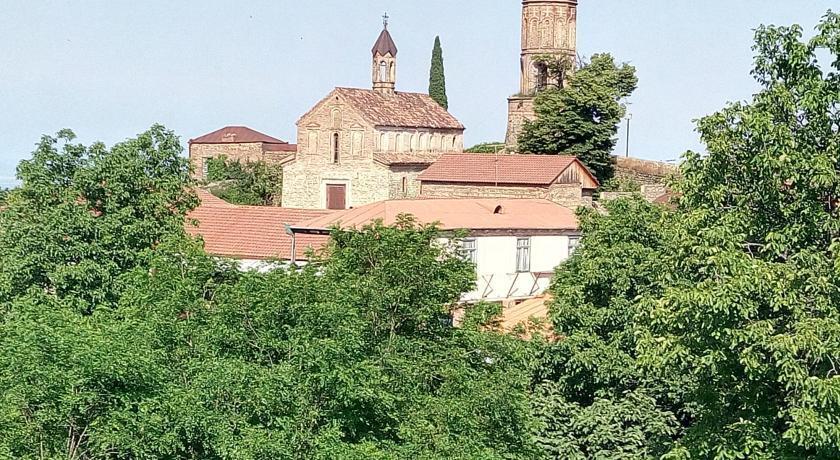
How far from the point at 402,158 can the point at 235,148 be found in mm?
26827

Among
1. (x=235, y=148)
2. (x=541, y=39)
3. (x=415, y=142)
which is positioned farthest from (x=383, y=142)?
(x=235, y=148)

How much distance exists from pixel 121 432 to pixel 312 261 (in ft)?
20.6

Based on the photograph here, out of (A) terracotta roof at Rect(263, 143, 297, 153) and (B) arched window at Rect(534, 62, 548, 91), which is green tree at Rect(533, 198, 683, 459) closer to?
(B) arched window at Rect(534, 62, 548, 91)

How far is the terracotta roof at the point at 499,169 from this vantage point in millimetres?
46594

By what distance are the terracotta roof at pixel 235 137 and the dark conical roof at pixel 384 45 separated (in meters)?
18.5

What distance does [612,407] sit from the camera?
21234 mm

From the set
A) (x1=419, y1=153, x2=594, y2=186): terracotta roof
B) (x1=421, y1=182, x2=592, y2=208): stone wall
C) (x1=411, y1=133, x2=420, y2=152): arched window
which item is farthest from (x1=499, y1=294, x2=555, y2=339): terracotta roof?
(x1=411, y1=133, x2=420, y2=152): arched window

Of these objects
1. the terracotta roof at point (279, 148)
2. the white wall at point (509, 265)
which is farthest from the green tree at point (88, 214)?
the terracotta roof at point (279, 148)

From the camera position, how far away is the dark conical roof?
2547 inches

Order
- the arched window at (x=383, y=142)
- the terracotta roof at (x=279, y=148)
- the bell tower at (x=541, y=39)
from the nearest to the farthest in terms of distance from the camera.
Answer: the arched window at (x=383, y=142) < the bell tower at (x=541, y=39) < the terracotta roof at (x=279, y=148)

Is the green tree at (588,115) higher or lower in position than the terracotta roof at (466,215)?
higher

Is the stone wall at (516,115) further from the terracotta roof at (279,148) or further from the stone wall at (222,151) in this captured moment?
the terracotta roof at (279,148)

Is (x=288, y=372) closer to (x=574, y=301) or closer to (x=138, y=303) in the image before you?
(x=138, y=303)

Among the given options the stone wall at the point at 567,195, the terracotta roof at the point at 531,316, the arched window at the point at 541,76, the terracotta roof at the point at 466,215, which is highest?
the arched window at the point at 541,76
